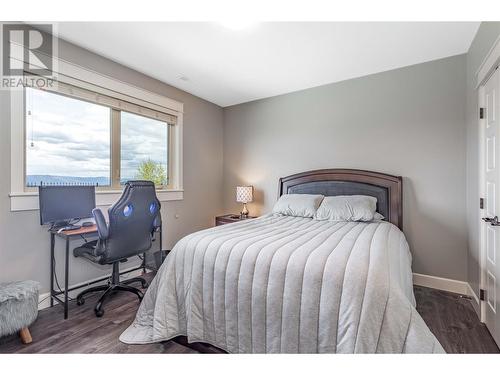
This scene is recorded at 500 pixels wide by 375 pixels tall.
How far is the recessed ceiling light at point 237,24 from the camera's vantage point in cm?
207

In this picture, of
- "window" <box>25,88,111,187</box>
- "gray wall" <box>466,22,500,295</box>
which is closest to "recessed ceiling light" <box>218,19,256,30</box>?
"window" <box>25,88,111,187</box>

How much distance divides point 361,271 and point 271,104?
3.28m

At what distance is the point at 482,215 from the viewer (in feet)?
6.84

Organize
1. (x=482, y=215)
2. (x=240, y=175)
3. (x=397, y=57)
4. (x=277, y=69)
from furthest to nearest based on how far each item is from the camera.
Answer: (x=240, y=175)
(x=277, y=69)
(x=397, y=57)
(x=482, y=215)

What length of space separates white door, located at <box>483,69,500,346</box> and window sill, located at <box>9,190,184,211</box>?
132 inches

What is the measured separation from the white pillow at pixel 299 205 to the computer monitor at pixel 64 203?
7.03ft

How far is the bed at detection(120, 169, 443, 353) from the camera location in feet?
3.67

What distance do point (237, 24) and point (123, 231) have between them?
2.06 metres

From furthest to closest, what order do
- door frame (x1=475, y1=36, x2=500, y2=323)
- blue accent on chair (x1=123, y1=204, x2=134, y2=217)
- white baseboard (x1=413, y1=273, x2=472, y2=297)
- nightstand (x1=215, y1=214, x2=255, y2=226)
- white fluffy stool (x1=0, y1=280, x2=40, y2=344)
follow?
nightstand (x1=215, y1=214, x2=255, y2=226), white baseboard (x1=413, y1=273, x2=472, y2=297), blue accent on chair (x1=123, y1=204, x2=134, y2=217), door frame (x1=475, y1=36, x2=500, y2=323), white fluffy stool (x1=0, y1=280, x2=40, y2=344)

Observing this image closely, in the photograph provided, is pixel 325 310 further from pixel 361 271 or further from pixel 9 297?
pixel 9 297

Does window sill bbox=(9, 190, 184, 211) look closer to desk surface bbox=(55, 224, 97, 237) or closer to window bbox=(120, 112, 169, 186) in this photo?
window bbox=(120, 112, 169, 186)

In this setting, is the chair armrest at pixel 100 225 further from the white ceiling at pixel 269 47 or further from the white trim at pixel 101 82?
the white ceiling at pixel 269 47

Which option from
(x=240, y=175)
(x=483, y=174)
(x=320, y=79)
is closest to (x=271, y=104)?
(x=320, y=79)
